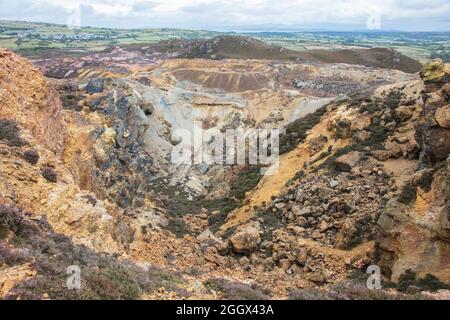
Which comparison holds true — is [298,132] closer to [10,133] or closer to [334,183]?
[334,183]

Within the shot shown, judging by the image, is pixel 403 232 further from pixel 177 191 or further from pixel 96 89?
pixel 96 89

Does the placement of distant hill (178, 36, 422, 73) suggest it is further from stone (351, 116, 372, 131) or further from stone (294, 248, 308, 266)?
stone (294, 248, 308, 266)

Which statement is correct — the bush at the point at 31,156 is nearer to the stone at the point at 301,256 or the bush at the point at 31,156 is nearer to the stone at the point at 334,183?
the stone at the point at 301,256

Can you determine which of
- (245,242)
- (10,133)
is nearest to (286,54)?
(245,242)

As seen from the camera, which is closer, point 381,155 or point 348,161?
point 381,155

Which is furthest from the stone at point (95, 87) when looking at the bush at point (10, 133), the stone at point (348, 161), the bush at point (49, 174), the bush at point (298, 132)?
the bush at point (49, 174)

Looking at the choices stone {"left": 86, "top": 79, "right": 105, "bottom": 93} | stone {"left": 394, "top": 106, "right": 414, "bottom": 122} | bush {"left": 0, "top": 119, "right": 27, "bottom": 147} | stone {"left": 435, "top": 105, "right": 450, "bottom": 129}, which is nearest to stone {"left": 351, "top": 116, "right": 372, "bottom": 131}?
stone {"left": 394, "top": 106, "right": 414, "bottom": 122}
